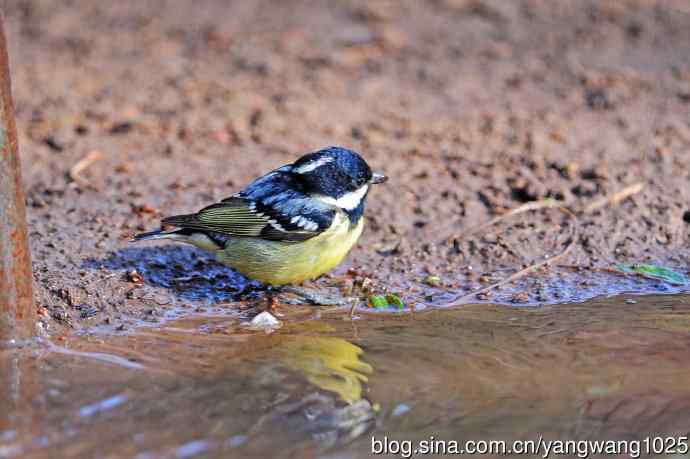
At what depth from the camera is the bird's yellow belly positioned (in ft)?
23.1

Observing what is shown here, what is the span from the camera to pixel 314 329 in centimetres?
675

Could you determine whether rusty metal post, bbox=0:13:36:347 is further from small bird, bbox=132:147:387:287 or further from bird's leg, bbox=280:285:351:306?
bird's leg, bbox=280:285:351:306

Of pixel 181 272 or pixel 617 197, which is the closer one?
pixel 181 272

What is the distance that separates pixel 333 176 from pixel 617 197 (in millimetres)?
2953

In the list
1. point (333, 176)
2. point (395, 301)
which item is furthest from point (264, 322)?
point (333, 176)

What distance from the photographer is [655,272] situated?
7645 mm

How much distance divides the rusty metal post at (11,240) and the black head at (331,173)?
7.79 ft

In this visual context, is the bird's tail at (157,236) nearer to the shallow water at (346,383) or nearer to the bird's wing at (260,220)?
the bird's wing at (260,220)

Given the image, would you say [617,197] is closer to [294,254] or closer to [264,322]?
[294,254]

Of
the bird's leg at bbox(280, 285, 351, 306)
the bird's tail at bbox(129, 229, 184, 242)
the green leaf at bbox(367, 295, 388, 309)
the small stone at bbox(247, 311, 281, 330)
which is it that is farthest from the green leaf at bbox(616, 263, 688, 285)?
the bird's tail at bbox(129, 229, 184, 242)

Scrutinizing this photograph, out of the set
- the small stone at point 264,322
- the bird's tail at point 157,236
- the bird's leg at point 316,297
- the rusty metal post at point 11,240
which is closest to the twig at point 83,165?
the bird's tail at point 157,236

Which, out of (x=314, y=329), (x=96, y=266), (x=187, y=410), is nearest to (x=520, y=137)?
(x=314, y=329)

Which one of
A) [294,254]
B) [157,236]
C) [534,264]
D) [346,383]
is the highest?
[157,236]

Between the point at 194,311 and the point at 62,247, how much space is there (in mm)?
1423
